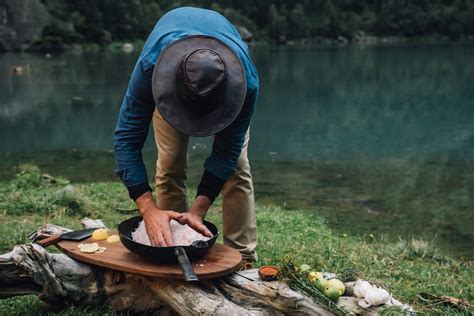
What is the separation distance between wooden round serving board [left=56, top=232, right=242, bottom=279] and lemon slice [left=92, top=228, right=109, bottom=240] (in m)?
0.11

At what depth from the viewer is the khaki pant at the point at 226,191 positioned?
209 inches

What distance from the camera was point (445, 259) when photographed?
7.43 meters

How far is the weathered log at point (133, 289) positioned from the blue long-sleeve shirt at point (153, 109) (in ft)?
2.01

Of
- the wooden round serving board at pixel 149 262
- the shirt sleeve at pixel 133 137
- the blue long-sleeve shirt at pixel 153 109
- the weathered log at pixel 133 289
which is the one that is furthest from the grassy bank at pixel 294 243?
the blue long-sleeve shirt at pixel 153 109

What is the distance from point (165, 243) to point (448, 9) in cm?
9967

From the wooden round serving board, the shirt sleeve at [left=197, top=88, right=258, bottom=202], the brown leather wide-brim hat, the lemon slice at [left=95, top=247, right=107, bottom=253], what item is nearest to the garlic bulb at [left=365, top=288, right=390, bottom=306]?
the wooden round serving board

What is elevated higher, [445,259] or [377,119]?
[445,259]

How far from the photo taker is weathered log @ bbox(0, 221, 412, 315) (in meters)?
3.96

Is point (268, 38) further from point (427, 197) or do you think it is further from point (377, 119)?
point (427, 197)

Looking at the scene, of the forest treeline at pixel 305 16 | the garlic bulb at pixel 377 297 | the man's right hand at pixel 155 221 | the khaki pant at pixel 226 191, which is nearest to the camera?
the garlic bulb at pixel 377 297

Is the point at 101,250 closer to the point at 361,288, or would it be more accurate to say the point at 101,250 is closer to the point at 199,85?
the point at 199,85

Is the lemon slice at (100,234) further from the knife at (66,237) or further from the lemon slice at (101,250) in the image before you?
the lemon slice at (101,250)

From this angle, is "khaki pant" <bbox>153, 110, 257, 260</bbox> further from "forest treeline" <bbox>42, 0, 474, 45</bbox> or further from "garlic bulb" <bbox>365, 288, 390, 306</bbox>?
"forest treeline" <bbox>42, 0, 474, 45</bbox>

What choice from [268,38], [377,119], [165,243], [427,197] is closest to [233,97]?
[165,243]
